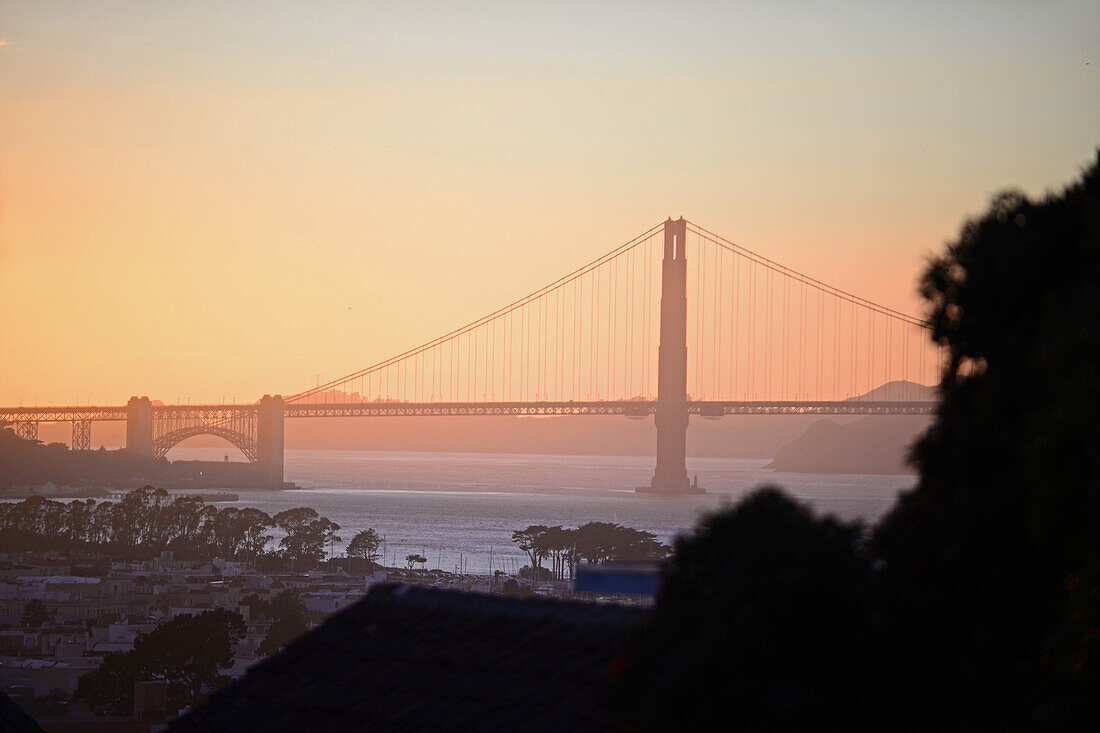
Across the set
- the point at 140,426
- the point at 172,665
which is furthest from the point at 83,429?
the point at 172,665

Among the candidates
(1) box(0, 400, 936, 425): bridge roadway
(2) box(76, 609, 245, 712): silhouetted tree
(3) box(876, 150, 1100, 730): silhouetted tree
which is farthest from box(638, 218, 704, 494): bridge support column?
(3) box(876, 150, 1100, 730): silhouetted tree

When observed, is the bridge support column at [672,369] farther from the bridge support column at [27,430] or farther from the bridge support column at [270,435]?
the bridge support column at [27,430]

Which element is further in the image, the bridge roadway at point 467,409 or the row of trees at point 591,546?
the bridge roadway at point 467,409

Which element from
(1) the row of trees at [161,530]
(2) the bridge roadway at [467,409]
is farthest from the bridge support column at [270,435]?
(1) the row of trees at [161,530]

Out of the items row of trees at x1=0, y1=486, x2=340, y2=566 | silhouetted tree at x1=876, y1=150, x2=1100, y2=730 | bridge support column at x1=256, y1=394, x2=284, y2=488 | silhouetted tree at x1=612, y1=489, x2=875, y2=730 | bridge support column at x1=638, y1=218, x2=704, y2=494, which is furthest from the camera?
bridge support column at x1=256, y1=394, x2=284, y2=488

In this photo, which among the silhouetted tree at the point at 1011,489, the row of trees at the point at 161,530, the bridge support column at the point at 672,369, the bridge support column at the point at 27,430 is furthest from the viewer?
the bridge support column at the point at 27,430

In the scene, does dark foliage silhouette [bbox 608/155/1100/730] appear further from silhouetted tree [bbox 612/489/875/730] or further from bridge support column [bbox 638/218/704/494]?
bridge support column [bbox 638/218/704/494]
